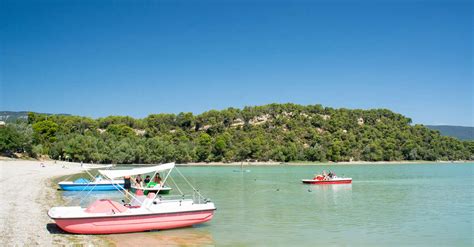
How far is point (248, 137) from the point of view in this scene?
161m

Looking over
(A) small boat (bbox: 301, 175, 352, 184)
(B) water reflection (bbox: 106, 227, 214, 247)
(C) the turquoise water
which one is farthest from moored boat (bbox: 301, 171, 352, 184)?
(B) water reflection (bbox: 106, 227, 214, 247)

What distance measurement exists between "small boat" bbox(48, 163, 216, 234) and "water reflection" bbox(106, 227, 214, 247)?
0.36m

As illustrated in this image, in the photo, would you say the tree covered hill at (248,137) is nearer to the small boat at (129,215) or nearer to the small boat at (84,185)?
the small boat at (84,185)

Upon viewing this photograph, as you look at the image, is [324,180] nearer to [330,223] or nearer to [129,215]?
[330,223]

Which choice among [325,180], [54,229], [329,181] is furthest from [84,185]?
[329,181]

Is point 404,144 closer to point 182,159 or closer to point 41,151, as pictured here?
point 182,159

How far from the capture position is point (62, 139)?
124938 mm

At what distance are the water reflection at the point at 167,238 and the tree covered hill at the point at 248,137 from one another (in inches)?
3818

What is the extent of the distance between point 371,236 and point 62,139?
4625 inches

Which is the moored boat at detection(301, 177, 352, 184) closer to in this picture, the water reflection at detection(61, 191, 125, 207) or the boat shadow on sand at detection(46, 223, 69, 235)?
the water reflection at detection(61, 191, 125, 207)

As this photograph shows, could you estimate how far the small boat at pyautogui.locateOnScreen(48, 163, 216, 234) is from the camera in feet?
65.2

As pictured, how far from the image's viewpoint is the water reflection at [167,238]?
19.3 m

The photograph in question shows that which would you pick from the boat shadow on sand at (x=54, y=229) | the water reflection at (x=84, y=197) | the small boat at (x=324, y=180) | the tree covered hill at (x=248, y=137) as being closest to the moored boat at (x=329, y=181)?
the small boat at (x=324, y=180)

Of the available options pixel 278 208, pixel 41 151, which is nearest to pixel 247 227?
pixel 278 208
